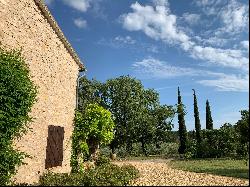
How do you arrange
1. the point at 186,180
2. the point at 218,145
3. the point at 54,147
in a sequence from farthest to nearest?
1. the point at 218,145
2. the point at 54,147
3. the point at 186,180

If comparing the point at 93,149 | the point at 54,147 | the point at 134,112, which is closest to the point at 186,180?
the point at 54,147

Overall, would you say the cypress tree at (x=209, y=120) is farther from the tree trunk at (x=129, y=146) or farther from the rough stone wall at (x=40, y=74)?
the rough stone wall at (x=40, y=74)

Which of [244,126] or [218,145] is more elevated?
[244,126]

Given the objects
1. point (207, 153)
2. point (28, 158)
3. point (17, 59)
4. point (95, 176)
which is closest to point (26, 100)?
point (17, 59)

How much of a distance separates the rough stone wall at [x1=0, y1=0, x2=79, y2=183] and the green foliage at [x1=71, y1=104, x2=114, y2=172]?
3.26 feet

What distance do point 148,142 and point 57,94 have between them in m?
28.9

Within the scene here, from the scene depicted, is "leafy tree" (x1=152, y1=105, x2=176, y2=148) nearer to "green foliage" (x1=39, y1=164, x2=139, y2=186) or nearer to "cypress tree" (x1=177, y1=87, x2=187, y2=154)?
"cypress tree" (x1=177, y1=87, x2=187, y2=154)

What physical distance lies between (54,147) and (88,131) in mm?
4266

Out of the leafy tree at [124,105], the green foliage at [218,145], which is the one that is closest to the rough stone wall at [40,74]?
the green foliage at [218,145]

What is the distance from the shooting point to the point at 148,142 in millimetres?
44438

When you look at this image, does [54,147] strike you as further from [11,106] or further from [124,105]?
[124,105]

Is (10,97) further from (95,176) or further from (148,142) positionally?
(148,142)

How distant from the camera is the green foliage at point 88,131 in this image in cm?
1928

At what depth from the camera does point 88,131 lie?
2042 centimetres
